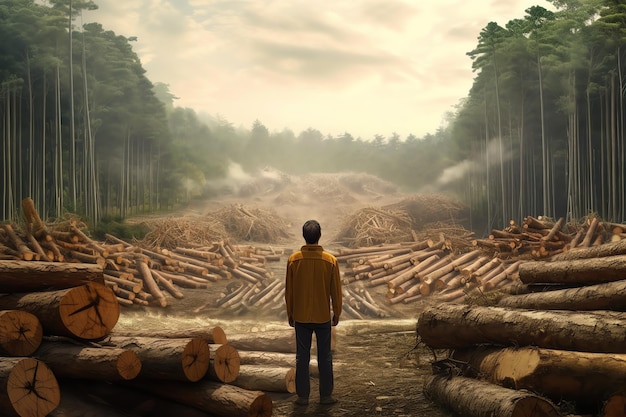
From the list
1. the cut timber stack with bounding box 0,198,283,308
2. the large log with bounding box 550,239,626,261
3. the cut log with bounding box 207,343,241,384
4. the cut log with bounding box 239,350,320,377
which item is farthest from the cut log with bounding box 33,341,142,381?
the cut timber stack with bounding box 0,198,283,308

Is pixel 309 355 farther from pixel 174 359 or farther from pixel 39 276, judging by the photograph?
pixel 39 276

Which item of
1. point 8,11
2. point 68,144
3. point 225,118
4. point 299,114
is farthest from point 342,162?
point 8,11

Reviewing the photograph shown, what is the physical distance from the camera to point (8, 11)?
19453 mm

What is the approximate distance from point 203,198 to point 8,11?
8871 mm

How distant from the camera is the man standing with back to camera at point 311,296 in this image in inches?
218

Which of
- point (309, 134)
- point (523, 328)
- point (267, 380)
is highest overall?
point (309, 134)

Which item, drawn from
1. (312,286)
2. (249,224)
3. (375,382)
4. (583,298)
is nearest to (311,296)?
(312,286)

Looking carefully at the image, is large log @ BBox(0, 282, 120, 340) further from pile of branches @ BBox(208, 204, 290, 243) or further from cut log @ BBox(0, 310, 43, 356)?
pile of branches @ BBox(208, 204, 290, 243)

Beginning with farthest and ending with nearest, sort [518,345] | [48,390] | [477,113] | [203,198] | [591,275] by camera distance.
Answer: [477,113], [203,198], [591,275], [518,345], [48,390]

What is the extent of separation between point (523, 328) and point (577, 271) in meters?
1.37

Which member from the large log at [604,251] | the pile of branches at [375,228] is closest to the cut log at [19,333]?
the large log at [604,251]

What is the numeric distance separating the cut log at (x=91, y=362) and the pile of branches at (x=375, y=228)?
42.1 ft

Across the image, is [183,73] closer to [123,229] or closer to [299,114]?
[299,114]

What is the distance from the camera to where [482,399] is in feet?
15.2
